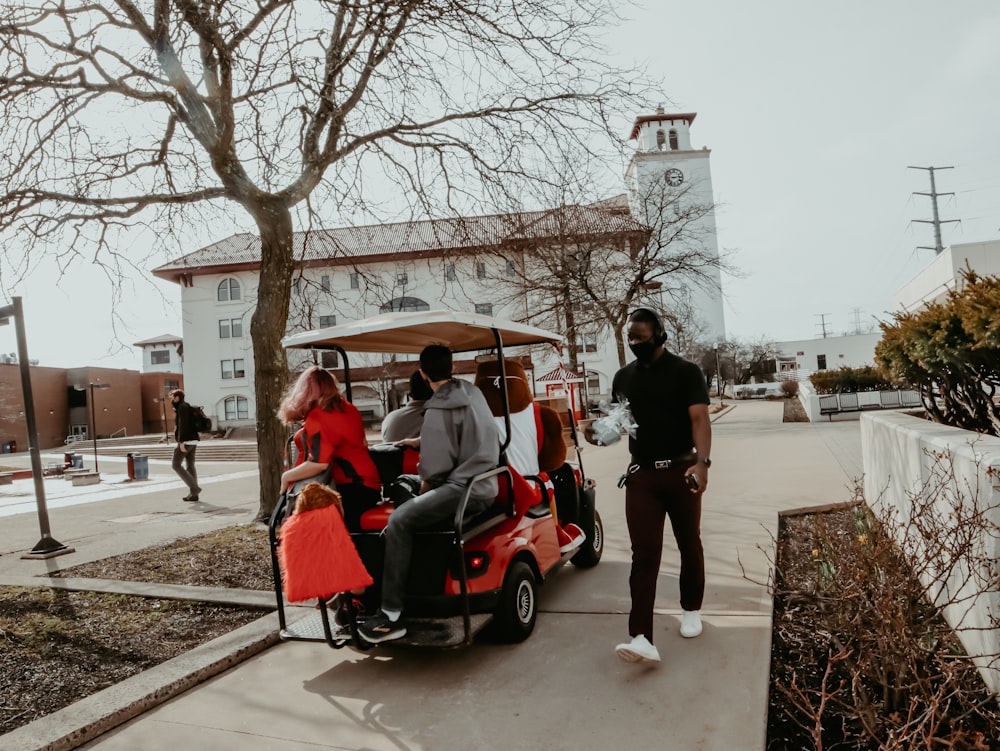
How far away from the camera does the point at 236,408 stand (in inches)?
2274

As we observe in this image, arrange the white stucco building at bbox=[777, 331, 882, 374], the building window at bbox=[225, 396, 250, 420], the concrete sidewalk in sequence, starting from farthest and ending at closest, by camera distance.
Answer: the white stucco building at bbox=[777, 331, 882, 374], the building window at bbox=[225, 396, 250, 420], the concrete sidewalk

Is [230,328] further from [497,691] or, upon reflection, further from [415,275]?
[497,691]

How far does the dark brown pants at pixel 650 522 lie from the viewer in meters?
3.99

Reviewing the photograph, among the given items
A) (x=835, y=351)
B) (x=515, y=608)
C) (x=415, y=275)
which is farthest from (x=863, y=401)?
(x=835, y=351)

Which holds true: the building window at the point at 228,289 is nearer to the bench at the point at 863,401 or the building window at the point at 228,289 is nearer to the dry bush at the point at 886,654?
the bench at the point at 863,401

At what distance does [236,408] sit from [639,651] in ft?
191

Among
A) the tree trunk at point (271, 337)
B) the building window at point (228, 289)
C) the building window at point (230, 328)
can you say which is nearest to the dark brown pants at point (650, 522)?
the tree trunk at point (271, 337)

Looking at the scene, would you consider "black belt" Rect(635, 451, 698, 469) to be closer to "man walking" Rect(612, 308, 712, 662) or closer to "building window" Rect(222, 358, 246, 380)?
"man walking" Rect(612, 308, 712, 662)

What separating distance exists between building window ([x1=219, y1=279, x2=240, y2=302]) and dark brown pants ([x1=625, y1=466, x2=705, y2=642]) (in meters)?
58.4

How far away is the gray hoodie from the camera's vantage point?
14.3ft

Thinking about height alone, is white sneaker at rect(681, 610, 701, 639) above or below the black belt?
below

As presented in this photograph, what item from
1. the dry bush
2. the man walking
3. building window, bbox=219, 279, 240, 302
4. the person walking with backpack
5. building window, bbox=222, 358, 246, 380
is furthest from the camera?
building window, bbox=222, 358, 246, 380

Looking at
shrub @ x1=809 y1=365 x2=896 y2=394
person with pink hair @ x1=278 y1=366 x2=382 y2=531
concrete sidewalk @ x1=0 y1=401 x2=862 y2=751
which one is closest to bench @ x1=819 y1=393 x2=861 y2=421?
shrub @ x1=809 y1=365 x2=896 y2=394

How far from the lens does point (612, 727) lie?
11.0 feet
